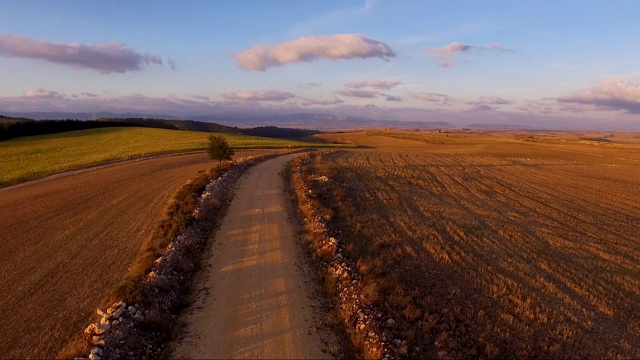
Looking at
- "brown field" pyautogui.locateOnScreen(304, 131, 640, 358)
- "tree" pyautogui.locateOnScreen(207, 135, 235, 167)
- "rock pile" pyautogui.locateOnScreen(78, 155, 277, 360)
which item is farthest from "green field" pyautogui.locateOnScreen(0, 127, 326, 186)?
"brown field" pyautogui.locateOnScreen(304, 131, 640, 358)

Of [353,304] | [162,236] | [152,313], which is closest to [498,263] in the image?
[353,304]

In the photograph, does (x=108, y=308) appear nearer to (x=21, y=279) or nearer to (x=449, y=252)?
(x=21, y=279)

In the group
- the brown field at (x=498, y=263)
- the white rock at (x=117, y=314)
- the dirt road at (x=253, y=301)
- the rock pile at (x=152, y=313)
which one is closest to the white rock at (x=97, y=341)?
the rock pile at (x=152, y=313)

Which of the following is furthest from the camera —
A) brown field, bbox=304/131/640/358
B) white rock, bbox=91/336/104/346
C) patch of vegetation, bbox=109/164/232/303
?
patch of vegetation, bbox=109/164/232/303

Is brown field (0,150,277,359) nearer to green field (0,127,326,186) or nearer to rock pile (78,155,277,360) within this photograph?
rock pile (78,155,277,360)

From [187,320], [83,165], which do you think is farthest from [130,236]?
[83,165]

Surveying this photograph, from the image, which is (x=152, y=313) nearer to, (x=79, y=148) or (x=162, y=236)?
(x=162, y=236)
